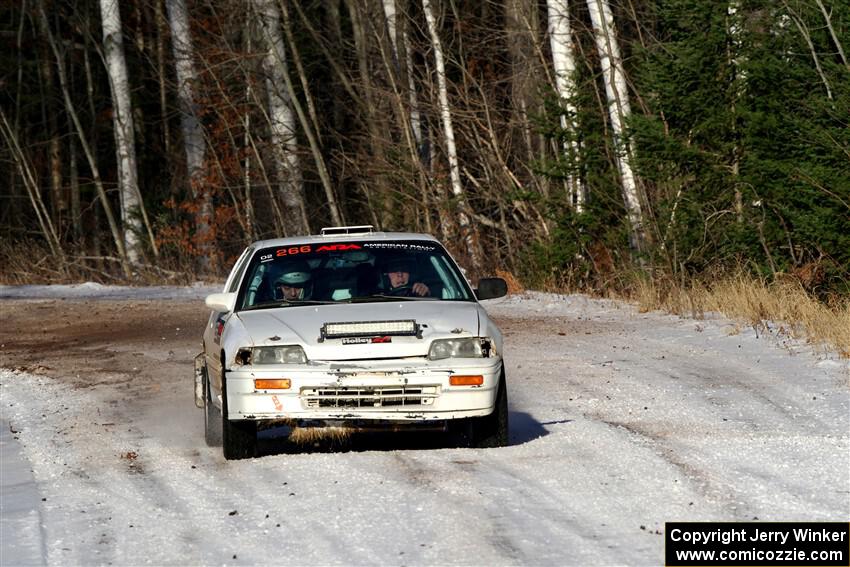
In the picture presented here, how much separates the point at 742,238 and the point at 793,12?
3.23 meters

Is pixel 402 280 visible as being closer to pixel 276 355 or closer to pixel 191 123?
pixel 276 355

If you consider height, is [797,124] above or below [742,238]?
above

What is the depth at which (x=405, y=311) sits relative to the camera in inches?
389

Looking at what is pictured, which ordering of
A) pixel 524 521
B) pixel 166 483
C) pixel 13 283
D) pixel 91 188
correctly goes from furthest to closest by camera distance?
pixel 91 188 < pixel 13 283 < pixel 166 483 < pixel 524 521

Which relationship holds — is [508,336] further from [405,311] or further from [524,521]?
[524,521]

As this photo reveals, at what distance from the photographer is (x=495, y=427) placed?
32.4 ft

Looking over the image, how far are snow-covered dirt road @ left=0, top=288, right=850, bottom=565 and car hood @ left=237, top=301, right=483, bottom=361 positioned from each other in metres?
0.67

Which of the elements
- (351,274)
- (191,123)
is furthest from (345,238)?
(191,123)

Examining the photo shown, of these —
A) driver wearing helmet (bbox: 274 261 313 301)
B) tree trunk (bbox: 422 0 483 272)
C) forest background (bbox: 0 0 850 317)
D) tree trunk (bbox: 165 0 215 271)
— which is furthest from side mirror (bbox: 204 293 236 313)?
tree trunk (bbox: 165 0 215 271)

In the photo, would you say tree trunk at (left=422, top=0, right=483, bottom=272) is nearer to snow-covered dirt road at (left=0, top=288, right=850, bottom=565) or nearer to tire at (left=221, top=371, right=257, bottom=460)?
snow-covered dirt road at (left=0, top=288, right=850, bottom=565)

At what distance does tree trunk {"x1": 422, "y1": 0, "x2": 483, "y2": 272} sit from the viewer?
93.9ft

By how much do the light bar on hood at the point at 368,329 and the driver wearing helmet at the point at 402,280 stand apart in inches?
38.9

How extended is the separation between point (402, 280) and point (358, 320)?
46.5 inches

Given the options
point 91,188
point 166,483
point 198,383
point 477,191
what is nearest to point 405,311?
point 166,483
